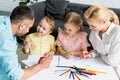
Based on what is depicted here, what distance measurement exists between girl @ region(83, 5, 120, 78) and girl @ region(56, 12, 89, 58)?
0.79ft

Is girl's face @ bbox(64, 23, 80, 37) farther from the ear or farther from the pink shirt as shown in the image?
the ear

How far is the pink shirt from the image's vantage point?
85.1 inches

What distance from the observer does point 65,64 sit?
1735 mm

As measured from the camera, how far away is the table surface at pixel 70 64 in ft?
5.04

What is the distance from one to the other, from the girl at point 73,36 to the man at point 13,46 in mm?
581

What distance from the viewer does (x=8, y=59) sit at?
130cm

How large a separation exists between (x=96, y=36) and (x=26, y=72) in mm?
741

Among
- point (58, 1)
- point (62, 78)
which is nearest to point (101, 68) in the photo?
point (62, 78)

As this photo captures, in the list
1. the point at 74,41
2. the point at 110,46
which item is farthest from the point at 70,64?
the point at 74,41

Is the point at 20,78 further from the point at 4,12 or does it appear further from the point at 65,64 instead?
the point at 4,12

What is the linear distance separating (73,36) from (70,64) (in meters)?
0.50

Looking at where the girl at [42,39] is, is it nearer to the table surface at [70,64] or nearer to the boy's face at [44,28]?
the boy's face at [44,28]

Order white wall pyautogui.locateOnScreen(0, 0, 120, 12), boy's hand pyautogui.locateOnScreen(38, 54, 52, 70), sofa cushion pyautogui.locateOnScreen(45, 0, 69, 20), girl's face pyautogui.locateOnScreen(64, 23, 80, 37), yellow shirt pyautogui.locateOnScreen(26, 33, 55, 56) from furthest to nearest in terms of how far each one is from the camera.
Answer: white wall pyautogui.locateOnScreen(0, 0, 120, 12) → sofa cushion pyautogui.locateOnScreen(45, 0, 69, 20) → yellow shirt pyautogui.locateOnScreen(26, 33, 55, 56) → girl's face pyautogui.locateOnScreen(64, 23, 80, 37) → boy's hand pyautogui.locateOnScreen(38, 54, 52, 70)

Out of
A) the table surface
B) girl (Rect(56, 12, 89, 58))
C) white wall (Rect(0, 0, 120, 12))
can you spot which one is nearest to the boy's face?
girl (Rect(56, 12, 89, 58))
